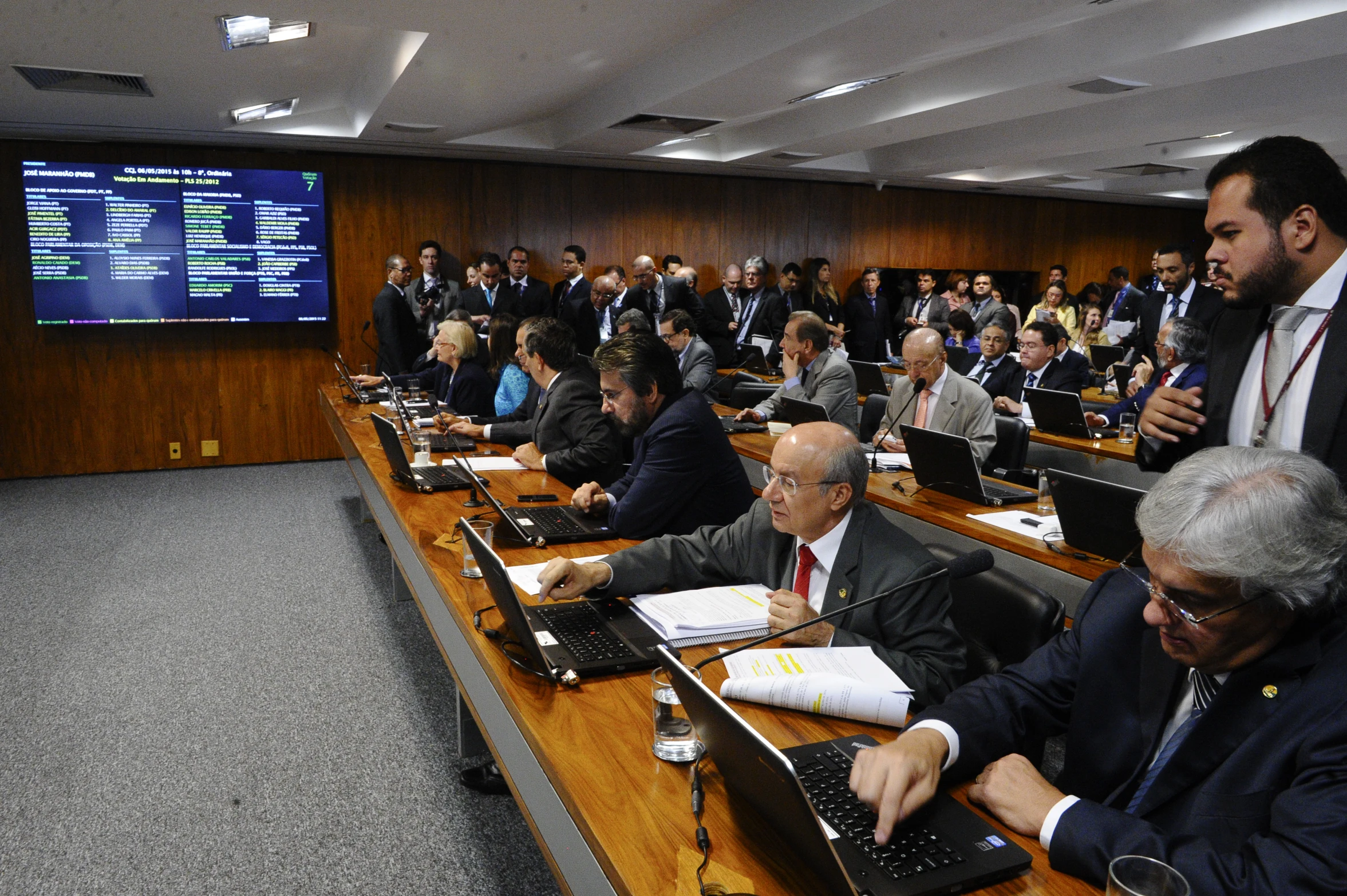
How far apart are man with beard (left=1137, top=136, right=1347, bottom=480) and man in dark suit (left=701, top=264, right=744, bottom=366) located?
623cm

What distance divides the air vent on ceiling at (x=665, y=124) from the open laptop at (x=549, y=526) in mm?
3798

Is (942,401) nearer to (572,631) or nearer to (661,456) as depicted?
(661,456)

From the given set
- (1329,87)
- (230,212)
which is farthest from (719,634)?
(230,212)

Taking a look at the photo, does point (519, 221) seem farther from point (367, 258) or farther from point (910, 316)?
point (910, 316)

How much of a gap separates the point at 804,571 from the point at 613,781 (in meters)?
0.77

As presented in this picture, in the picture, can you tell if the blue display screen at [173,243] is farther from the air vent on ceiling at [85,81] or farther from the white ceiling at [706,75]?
the air vent on ceiling at [85,81]

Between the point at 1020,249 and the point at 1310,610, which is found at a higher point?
the point at 1020,249

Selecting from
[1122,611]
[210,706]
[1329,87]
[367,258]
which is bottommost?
[210,706]

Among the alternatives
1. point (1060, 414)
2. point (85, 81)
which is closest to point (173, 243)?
point (85, 81)

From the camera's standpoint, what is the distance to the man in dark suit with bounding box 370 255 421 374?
6.73m

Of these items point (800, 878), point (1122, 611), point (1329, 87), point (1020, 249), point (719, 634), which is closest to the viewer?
point (800, 878)

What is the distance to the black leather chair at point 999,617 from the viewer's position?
1.72 metres

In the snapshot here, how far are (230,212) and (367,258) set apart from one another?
107cm

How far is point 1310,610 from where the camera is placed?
1098 mm
